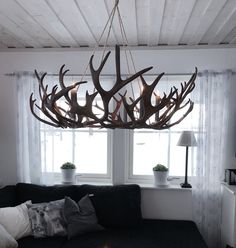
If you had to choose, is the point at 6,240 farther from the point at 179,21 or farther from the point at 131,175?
the point at 179,21

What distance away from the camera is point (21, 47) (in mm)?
3309

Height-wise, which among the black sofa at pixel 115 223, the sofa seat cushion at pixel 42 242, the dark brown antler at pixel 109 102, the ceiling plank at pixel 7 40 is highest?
the ceiling plank at pixel 7 40

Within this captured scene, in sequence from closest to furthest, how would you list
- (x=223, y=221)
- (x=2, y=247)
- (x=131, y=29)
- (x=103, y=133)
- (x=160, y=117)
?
1. (x=160, y=117)
2. (x=2, y=247)
3. (x=131, y=29)
4. (x=223, y=221)
5. (x=103, y=133)

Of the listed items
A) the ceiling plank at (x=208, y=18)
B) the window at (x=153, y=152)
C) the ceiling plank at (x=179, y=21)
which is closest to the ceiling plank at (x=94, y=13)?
the ceiling plank at (x=179, y=21)

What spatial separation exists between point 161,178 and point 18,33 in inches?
89.1

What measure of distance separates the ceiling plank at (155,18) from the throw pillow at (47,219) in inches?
80.3

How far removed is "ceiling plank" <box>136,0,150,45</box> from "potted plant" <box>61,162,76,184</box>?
1721 millimetres

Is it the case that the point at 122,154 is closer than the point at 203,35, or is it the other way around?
the point at 203,35

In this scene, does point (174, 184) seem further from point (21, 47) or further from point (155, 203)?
point (21, 47)

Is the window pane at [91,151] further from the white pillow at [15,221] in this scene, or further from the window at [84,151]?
the white pillow at [15,221]

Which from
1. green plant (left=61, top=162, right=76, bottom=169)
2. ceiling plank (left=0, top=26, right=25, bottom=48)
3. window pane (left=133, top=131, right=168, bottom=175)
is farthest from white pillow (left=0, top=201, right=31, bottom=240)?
ceiling plank (left=0, top=26, right=25, bottom=48)

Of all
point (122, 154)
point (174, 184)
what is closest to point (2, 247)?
point (122, 154)

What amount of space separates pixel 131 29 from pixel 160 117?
1388 mm

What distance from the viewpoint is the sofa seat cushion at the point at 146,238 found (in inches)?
98.8
